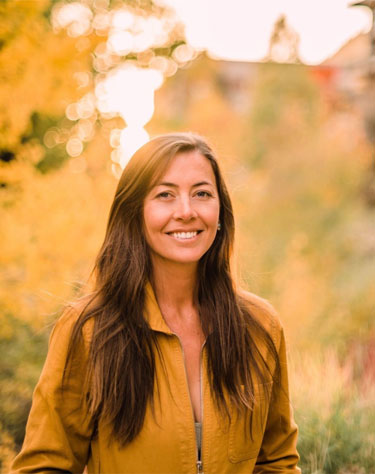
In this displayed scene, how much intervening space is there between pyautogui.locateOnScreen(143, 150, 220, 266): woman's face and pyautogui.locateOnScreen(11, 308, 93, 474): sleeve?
444 millimetres

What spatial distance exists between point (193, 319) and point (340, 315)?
23.6ft

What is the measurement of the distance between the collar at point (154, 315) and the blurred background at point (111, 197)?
348 mm

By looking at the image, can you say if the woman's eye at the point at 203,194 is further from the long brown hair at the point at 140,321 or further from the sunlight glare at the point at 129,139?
the sunlight glare at the point at 129,139

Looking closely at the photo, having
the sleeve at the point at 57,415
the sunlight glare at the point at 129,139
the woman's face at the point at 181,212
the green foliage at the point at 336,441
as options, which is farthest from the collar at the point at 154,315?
the sunlight glare at the point at 129,139

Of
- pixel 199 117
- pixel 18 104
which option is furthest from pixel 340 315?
pixel 199 117

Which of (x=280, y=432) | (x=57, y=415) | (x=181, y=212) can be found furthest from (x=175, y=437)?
(x=181, y=212)

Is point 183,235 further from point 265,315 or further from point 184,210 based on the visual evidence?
point 265,315

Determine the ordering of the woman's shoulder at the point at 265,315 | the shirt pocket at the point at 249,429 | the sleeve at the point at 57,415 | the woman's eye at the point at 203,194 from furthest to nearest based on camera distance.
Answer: the woman's shoulder at the point at 265,315, the woman's eye at the point at 203,194, the shirt pocket at the point at 249,429, the sleeve at the point at 57,415

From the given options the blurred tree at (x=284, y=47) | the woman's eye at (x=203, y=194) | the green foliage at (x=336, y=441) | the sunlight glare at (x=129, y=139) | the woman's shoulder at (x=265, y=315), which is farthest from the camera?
the blurred tree at (x=284, y=47)

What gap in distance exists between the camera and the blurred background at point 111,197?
14.4 ft

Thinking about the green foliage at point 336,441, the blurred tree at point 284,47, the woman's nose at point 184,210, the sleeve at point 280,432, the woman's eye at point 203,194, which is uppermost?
the blurred tree at point 284,47

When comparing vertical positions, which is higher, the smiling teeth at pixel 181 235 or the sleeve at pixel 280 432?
the smiling teeth at pixel 181 235

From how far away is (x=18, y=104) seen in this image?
518 centimetres

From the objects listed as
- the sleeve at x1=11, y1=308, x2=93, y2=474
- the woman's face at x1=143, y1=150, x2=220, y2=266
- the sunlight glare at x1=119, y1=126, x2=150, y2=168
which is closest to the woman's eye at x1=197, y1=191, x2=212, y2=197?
the woman's face at x1=143, y1=150, x2=220, y2=266
